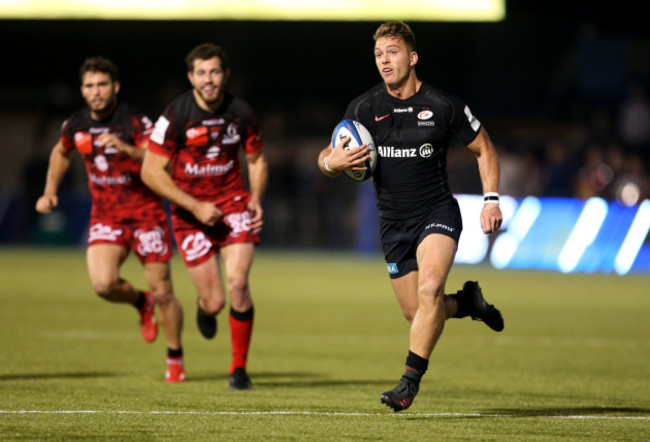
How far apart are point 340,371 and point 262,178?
1907 millimetres

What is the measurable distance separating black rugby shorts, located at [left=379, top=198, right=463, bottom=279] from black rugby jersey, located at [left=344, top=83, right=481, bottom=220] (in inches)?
2.1

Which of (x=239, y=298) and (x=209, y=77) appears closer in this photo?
(x=209, y=77)

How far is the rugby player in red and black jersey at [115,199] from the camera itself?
30.7 feet

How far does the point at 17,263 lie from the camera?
21953 mm

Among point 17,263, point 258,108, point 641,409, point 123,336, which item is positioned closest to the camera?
point 641,409

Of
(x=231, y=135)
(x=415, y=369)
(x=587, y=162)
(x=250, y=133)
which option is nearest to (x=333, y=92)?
(x=587, y=162)

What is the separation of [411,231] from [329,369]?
9.21 ft

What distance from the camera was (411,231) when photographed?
7.48 m

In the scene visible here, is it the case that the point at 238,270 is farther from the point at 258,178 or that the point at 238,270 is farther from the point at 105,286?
the point at 105,286

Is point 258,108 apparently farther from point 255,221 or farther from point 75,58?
point 255,221

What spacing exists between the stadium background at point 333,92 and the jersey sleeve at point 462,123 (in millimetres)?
15388

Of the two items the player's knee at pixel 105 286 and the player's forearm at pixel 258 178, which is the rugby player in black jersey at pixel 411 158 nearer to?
the player's forearm at pixel 258 178

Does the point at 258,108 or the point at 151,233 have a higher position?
the point at 258,108

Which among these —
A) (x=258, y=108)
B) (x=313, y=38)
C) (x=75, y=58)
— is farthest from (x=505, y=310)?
(x=75, y=58)
